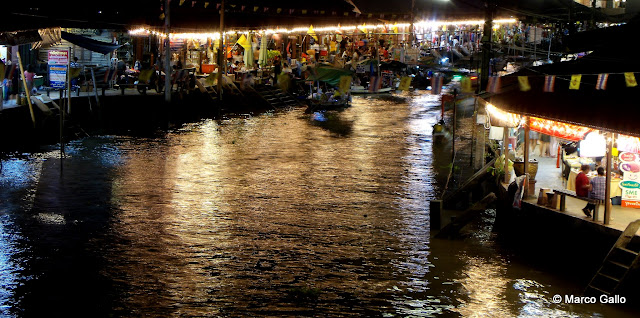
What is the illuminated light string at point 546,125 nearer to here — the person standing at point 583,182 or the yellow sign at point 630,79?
the person standing at point 583,182

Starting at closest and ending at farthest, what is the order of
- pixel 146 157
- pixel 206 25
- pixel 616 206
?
pixel 616 206, pixel 146 157, pixel 206 25

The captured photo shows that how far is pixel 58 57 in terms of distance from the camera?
23.0 m

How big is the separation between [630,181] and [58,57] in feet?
57.5

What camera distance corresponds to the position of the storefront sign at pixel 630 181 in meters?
15.1

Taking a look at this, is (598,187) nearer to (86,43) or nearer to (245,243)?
(245,243)

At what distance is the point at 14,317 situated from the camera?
38.6ft

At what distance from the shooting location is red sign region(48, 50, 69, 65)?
22.9 m

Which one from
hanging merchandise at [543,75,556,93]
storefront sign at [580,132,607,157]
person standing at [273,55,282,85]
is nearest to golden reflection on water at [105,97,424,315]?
storefront sign at [580,132,607,157]

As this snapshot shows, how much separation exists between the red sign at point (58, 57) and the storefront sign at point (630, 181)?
55.8ft

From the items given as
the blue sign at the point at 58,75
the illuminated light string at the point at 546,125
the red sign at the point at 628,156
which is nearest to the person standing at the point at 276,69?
the blue sign at the point at 58,75

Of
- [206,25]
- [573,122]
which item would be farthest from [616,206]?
[206,25]

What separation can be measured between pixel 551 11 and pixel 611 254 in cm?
2831

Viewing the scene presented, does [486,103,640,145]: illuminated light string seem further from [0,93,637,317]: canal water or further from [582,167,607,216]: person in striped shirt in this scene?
[0,93,637,317]: canal water

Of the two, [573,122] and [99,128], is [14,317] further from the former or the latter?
[99,128]
